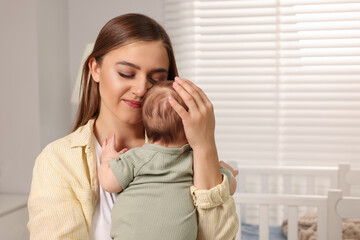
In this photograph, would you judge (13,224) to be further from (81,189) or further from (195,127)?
(195,127)

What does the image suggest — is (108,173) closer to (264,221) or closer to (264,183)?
(264,221)

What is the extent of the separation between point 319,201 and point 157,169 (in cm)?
114

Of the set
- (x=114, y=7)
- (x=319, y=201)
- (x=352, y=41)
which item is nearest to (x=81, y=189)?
(x=319, y=201)

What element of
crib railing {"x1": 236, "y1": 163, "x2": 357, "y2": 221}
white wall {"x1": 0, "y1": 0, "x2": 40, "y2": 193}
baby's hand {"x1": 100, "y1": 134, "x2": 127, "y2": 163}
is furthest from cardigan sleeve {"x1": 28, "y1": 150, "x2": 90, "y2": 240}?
crib railing {"x1": 236, "y1": 163, "x2": 357, "y2": 221}

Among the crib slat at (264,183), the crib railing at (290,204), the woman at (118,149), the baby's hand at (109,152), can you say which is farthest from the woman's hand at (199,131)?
the crib slat at (264,183)

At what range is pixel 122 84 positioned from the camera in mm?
1213

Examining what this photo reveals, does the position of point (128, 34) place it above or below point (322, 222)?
above

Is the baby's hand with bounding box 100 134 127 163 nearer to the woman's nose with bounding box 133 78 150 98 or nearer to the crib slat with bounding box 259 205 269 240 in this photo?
the woman's nose with bounding box 133 78 150 98

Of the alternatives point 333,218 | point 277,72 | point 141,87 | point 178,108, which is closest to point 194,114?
point 178,108

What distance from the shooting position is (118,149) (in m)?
1.36

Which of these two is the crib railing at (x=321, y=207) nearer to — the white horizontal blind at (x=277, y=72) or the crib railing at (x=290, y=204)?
the crib railing at (x=290, y=204)

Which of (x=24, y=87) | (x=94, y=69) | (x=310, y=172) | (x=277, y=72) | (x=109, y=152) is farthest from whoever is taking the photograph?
(x=277, y=72)

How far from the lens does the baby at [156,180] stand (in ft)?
3.65

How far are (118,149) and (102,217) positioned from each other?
0.21 meters
